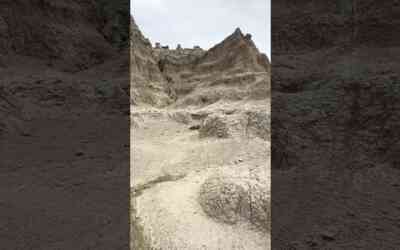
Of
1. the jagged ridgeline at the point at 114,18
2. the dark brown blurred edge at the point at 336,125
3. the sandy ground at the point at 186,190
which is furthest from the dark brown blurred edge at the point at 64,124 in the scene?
the sandy ground at the point at 186,190

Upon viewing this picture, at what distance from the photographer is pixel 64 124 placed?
4.12 feet

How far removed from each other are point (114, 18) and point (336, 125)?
135 centimetres

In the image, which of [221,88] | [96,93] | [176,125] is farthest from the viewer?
[221,88]

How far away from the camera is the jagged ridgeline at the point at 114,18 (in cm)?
142

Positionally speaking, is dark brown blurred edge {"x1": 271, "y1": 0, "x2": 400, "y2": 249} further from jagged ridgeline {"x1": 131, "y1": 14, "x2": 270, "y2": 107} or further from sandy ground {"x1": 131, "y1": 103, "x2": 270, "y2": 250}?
jagged ridgeline {"x1": 131, "y1": 14, "x2": 270, "y2": 107}

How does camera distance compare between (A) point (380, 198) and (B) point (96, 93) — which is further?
(B) point (96, 93)

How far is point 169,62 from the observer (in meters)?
15.2

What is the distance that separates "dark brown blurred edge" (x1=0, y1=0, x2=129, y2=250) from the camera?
3.55 ft

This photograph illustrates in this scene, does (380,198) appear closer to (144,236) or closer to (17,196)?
(17,196)

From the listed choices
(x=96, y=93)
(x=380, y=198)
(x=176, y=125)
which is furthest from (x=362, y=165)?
(x=176, y=125)

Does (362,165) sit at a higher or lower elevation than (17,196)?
higher

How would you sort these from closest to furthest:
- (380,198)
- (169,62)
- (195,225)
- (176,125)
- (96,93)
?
(380,198) < (96,93) < (195,225) < (176,125) < (169,62)

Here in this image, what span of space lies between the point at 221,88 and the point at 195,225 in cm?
1032

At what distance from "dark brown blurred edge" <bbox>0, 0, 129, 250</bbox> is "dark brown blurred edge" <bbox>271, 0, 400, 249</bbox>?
0.82 meters
